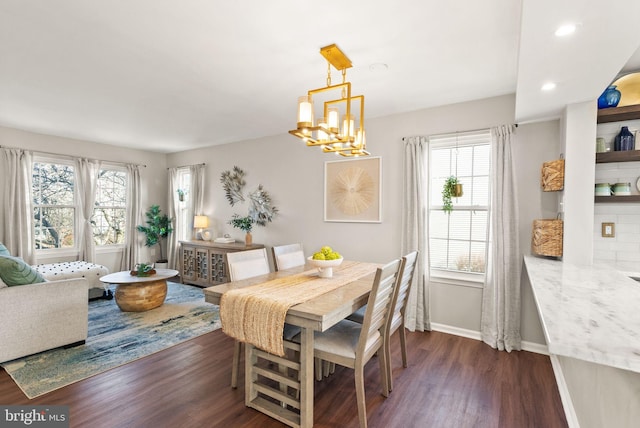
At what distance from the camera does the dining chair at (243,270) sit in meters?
2.26

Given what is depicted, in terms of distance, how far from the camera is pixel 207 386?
7.70ft

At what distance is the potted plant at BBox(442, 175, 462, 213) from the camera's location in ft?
10.9

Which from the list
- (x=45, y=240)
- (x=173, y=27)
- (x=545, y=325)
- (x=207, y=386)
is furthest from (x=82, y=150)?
(x=545, y=325)

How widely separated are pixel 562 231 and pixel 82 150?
6.82 m

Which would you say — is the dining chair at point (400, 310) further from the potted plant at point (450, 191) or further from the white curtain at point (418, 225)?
the potted plant at point (450, 191)

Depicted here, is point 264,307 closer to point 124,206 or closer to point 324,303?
point 324,303

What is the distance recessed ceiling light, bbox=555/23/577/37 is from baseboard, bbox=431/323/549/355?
2697 millimetres

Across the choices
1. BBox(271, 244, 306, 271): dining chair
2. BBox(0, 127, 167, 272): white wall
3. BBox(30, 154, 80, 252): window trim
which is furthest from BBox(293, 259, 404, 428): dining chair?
BBox(0, 127, 167, 272): white wall

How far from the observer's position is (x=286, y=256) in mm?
3100

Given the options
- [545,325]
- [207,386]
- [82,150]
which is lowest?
[207,386]

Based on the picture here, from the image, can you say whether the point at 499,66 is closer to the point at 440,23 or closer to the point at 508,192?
the point at 440,23

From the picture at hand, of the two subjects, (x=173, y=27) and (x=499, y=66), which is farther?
(x=499, y=66)

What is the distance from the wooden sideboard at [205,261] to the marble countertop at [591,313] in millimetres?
3841

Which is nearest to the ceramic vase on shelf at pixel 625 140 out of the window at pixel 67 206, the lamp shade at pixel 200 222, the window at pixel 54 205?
the lamp shade at pixel 200 222
